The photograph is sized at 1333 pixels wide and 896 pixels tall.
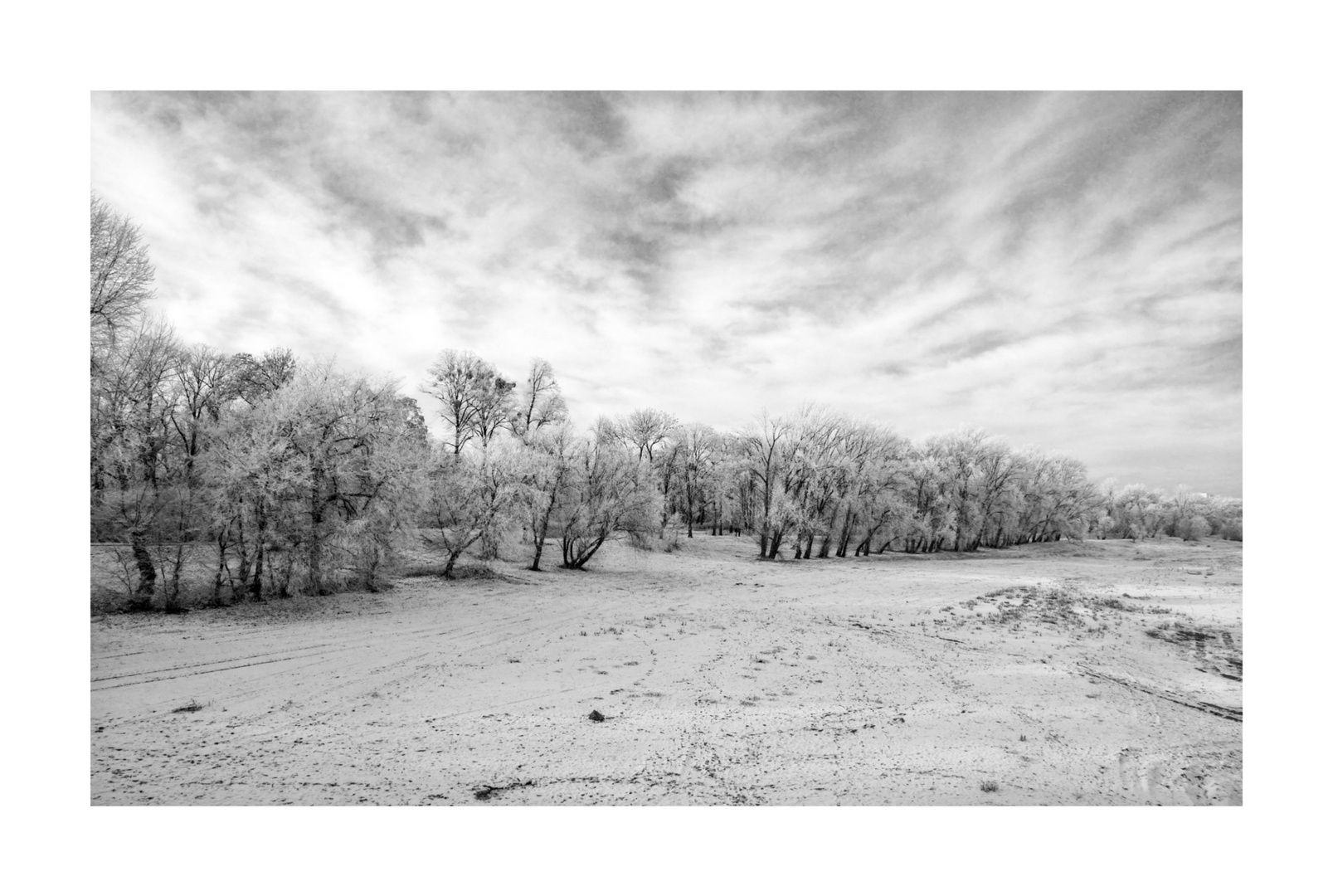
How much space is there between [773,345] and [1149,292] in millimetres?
3473

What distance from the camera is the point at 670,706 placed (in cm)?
391

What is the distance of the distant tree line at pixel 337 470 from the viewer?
5.12 m

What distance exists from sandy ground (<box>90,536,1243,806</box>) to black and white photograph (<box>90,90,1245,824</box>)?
0.03 m

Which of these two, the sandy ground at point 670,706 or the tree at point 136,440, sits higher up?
the tree at point 136,440

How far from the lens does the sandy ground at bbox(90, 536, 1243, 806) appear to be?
2.90 m

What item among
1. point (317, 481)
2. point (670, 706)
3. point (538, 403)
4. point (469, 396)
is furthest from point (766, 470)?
point (670, 706)

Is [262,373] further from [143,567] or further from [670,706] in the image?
[670,706]

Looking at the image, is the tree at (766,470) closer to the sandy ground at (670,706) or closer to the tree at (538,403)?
the tree at (538,403)

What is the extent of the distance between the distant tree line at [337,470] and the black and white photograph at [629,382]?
0.22ft

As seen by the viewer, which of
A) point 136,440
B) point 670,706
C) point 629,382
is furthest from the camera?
point 629,382

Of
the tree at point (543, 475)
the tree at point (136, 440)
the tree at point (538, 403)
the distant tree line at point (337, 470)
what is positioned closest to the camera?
the tree at point (136, 440)

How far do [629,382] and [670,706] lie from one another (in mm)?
3591

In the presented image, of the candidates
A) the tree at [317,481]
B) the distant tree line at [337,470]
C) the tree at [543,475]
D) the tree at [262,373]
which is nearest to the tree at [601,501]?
the distant tree line at [337,470]

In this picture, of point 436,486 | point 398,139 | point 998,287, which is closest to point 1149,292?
point 998,287
